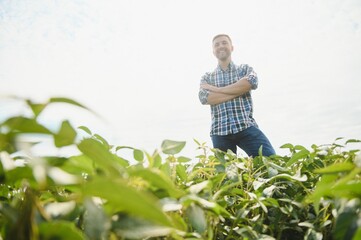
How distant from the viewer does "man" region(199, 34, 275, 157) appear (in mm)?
4199

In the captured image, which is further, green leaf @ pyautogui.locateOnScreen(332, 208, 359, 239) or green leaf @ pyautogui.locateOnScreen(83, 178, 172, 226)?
green leaf @ pyautogui.locateOnScreen(332, 208, 359, 239)

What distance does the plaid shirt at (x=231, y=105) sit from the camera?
171 inches

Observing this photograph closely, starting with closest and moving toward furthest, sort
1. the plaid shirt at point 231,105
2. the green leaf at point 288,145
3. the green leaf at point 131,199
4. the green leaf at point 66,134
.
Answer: the green leaf at point 131,199, the green leaf at point 66,134, the green leaf at point 288,145, the plaid shirt at point 231,105

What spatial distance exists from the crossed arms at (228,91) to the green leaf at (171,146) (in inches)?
148

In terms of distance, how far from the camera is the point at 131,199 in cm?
32

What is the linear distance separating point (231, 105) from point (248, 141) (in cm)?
64

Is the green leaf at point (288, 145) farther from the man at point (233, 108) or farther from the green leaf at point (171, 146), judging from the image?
the man at point (233, 108)

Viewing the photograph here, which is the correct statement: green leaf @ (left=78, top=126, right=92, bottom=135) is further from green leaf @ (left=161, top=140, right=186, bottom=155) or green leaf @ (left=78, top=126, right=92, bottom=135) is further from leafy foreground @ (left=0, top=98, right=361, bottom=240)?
green leaf @ (left=161, top=140, right=186, bottom=155)

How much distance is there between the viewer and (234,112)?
442 centimetres

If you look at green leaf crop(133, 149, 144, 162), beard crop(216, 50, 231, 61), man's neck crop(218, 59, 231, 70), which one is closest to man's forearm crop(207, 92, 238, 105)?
man's neck crop(218, 59, 231, 70)

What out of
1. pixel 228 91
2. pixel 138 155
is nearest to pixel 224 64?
pixel 228 91

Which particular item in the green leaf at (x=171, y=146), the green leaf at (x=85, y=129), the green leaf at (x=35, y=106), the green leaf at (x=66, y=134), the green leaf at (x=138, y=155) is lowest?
the green leaf at (x=138, y=155)

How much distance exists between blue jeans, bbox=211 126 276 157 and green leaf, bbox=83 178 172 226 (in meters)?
3.59

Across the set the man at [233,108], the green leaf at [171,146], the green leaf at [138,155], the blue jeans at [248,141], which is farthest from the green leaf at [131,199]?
the man at [233,108]
